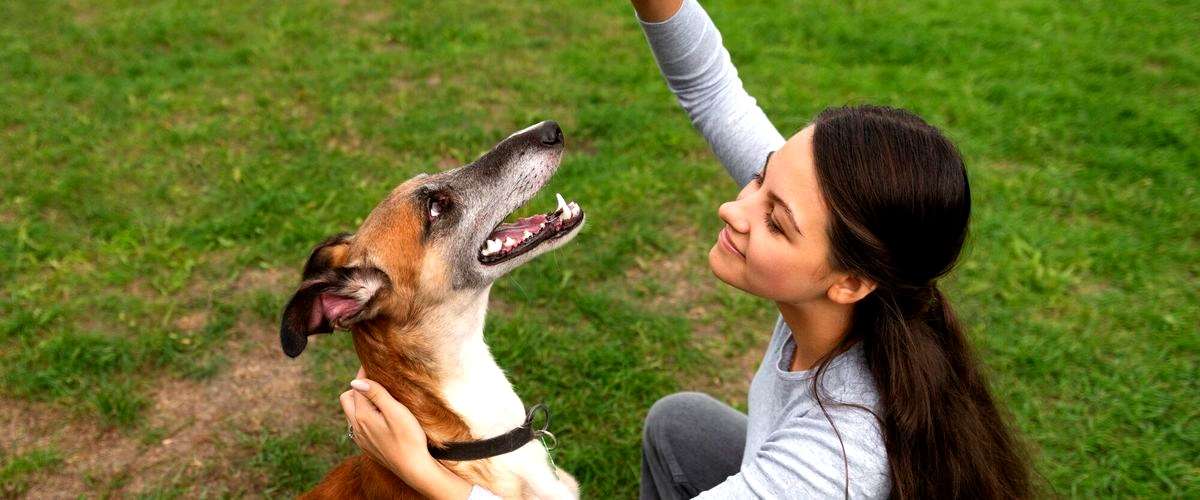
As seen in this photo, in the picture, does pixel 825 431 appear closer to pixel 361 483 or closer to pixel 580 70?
pixel 361 483

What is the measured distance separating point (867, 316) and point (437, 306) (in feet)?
4.82

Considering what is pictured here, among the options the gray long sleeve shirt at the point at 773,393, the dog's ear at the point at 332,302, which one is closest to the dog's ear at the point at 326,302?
the dog's ear at the point at 332,302

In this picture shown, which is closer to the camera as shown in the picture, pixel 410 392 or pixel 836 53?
pixel 410 392

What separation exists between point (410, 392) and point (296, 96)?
5087mm

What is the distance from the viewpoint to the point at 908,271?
2.01m

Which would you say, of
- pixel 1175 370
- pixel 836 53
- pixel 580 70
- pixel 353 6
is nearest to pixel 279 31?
pixel 353 6

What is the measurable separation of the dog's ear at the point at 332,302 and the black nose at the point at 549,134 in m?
0.86

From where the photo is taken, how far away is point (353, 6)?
8766 mm

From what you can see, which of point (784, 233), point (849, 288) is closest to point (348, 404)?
point (784, 233)

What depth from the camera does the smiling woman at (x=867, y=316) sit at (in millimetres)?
1955

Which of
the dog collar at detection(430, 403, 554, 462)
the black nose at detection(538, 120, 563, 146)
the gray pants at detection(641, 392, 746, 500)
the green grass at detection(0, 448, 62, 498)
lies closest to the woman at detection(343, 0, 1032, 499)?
the dog collar at detection(430, 403, 554, 462)

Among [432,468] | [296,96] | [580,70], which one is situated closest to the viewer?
[432,468]

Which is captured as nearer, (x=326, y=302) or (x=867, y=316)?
(x=867, y=316)

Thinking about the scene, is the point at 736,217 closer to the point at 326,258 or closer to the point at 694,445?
the point at 694,445
